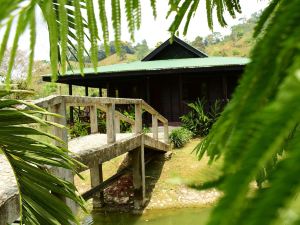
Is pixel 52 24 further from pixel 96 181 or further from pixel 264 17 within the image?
pixel 96 181

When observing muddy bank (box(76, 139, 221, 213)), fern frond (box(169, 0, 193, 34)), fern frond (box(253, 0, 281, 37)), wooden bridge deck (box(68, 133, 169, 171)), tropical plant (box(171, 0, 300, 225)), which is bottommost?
muddy bank (box(76, 139, 221, 213))

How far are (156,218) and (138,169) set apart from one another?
145 centimetres

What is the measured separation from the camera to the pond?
28.0ft

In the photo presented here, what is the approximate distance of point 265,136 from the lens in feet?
0.89

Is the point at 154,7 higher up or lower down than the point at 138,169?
higher up

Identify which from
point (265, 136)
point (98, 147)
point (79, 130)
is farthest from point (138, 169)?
point (265, 136)

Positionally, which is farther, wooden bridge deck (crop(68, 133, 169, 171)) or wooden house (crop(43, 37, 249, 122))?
wooden house (crop(43, 37, 249, 122))

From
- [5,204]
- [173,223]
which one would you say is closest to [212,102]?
[173,223]

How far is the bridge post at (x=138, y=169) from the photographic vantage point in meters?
9.38

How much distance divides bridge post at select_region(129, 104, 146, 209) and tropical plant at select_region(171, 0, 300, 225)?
8.89 meters

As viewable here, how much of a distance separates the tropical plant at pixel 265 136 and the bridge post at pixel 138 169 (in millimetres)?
8888

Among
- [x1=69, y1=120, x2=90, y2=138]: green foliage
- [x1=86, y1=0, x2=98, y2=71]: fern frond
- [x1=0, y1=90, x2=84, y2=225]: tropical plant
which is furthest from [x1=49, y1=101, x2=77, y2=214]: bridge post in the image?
[x1=69, y1=120, x2=90, y2=138]: green foliage

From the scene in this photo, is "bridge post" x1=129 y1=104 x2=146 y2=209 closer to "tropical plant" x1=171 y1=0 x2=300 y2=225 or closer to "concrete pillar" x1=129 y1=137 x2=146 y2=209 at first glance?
"concrete pillar" x1=129 y1=137 x2=146 y2=209

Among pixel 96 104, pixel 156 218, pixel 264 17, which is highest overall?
pixel 264 17
